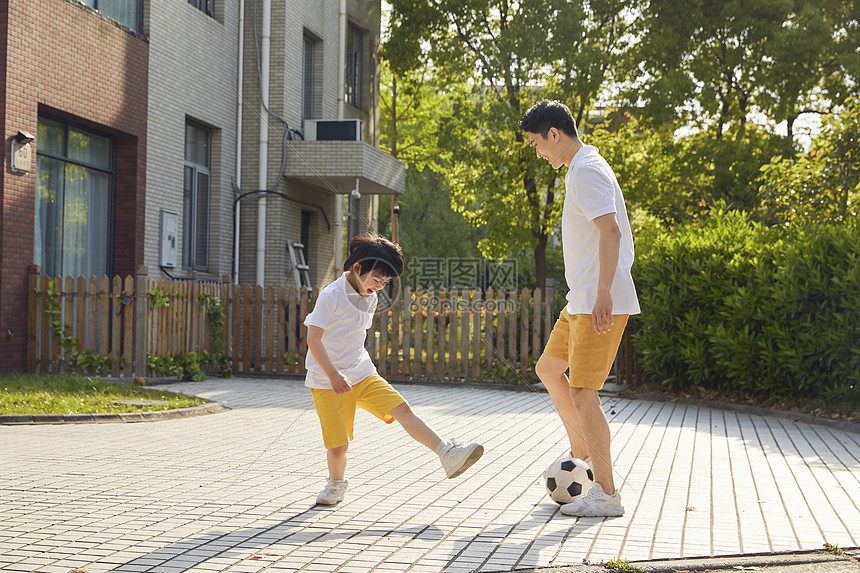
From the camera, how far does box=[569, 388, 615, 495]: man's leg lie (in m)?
5.27

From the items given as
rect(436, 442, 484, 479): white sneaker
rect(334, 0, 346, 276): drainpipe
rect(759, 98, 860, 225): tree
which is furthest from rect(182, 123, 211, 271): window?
rect(436, 442, 484, 479): white sneaker

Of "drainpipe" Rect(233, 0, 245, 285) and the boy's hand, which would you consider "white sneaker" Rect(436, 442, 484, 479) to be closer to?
the boy's hand

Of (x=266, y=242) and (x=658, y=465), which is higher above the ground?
(x=266, y=242)

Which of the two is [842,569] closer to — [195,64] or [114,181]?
[114,181]

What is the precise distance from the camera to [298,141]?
1939cm

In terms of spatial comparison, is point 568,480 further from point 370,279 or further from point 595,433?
point 370,279

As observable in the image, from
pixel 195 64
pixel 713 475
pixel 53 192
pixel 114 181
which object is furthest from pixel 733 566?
pixel 195 64

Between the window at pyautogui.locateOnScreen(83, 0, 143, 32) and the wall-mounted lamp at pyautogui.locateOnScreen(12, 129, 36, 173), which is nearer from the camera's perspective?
the wall-mounted lamp at pyautogui.locateOnScreen(12, 129, 36, 173)

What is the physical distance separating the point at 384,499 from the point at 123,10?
39.8 ft

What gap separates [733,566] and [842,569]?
18.5 inches

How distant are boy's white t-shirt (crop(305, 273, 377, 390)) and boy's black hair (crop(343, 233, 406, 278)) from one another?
222mm

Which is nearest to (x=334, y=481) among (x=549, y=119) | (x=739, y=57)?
(x=549, y=119)

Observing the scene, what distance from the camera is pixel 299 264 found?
19.9 metres

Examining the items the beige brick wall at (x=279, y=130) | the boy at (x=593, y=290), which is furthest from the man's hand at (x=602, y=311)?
the beige brick wall at (x=279, y=130)
